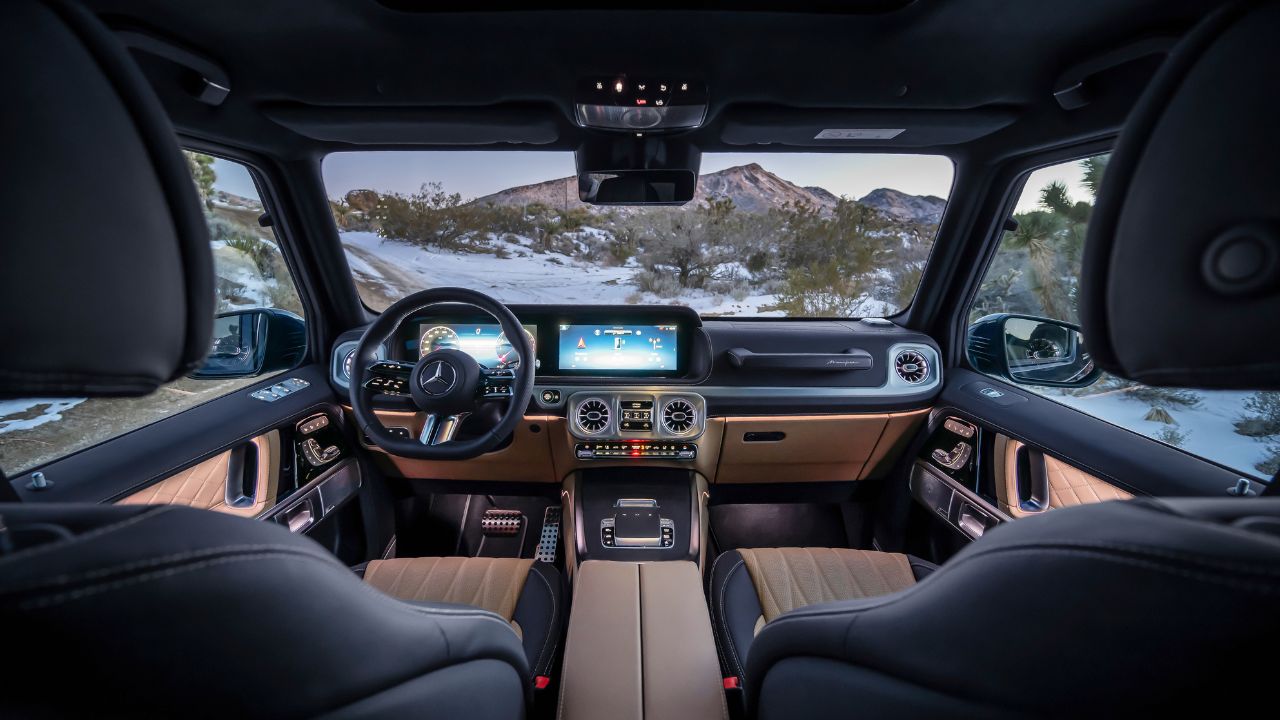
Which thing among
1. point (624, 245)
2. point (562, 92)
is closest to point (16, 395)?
point (562, 92)

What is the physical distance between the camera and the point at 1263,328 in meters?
0.62

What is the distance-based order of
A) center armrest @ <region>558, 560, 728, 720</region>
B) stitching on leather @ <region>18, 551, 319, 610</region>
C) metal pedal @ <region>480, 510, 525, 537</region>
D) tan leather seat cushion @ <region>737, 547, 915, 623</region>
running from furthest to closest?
metal pedal @ <region>480, 510, 525, 537</region> < tan leather seat cushion @ <region>737, 547, 915, 623</region> < center armrest @ <region>558, 560, 728, 720</region> < stitching on leather @ <region>18, 551, 319, 610</region>

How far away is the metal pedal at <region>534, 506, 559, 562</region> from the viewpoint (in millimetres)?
2982

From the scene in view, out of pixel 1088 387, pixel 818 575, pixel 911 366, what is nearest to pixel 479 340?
pixel 818 575

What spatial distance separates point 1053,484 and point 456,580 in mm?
2475

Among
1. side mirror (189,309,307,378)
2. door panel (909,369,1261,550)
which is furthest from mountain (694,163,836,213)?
side mirror (189,309,307,378)

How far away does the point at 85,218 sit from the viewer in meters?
0.63

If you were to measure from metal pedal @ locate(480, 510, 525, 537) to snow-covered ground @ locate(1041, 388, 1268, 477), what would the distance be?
3.10 metres

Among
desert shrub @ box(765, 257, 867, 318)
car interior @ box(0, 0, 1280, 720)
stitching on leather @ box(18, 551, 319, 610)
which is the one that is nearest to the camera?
stitching on leather @ box(18, 551, 319, 610)

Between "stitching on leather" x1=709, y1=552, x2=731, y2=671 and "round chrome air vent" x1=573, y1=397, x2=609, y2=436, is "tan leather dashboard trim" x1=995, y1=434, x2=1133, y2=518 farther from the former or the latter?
"round chrome air vent" x1=573, y1=397, x2=609, y2=436

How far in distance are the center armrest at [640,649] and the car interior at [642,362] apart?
1 centimetres

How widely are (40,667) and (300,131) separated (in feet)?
8.88

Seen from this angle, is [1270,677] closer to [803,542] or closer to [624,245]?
[624,245]

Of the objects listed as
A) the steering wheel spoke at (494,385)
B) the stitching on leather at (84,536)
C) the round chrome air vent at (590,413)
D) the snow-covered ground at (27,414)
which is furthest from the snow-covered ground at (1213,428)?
the snow-covered ground at (27,414)
